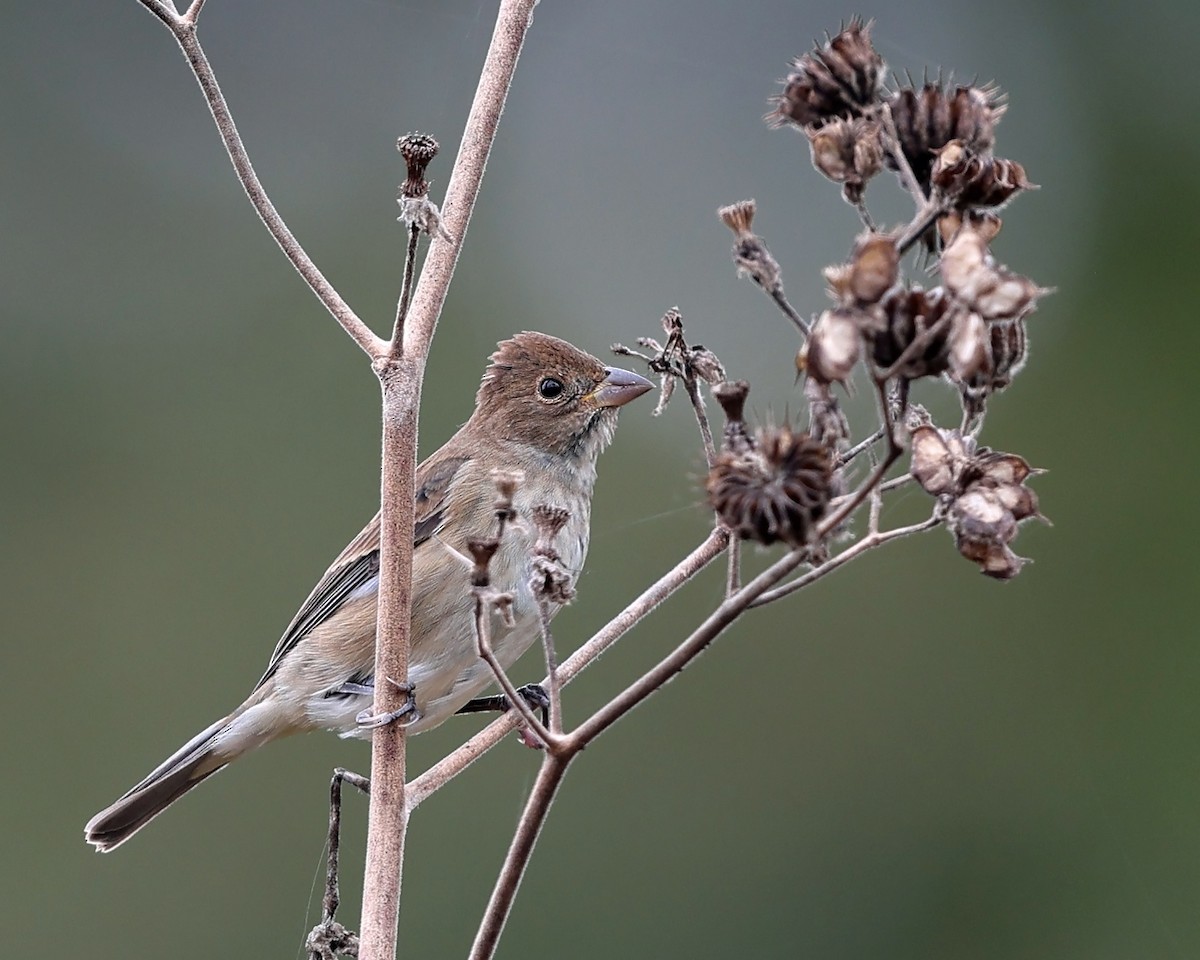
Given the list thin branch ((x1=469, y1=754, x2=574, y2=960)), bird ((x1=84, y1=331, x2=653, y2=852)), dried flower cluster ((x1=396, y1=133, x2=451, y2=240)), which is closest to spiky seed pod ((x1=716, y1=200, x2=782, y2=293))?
dried flower cluster ((x1=396, y1=133, x2=451, y2=240))

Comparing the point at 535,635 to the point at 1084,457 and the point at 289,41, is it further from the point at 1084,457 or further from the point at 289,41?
the point at 289,41

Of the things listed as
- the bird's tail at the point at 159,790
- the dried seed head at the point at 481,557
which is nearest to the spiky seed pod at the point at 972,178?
the dried seed head at the point at 481,557

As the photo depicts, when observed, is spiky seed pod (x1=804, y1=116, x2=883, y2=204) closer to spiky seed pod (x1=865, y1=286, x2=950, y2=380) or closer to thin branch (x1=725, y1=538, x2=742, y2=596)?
spiky seed pod (x1=865, y1=286, x2=950, y2=380)

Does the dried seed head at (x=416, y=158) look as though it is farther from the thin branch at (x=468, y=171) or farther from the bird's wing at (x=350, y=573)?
the bird's wing at (x=350, y=573)

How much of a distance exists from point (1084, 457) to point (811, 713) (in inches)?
95.4

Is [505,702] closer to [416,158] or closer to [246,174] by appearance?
[246,174]

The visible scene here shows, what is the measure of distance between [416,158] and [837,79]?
72 centimetres

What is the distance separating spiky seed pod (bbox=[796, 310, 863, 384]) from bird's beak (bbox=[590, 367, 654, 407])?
2.95 meters

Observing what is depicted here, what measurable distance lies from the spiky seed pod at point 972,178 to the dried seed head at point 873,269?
0.31 meters

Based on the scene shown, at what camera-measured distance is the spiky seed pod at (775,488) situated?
169 cm

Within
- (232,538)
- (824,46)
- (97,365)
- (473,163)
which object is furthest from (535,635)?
(97,365)

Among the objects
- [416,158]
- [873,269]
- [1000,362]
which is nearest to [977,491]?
[1000,362]

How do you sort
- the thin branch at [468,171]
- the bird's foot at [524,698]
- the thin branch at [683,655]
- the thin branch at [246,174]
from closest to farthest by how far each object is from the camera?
the thin branch at [683,655]
the thin branch at [246,174]
the thin branch at [468,171]
the bird's foot at [524,698]

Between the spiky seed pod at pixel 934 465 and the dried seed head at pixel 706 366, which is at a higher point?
the dried seed head at pixel 706 366
